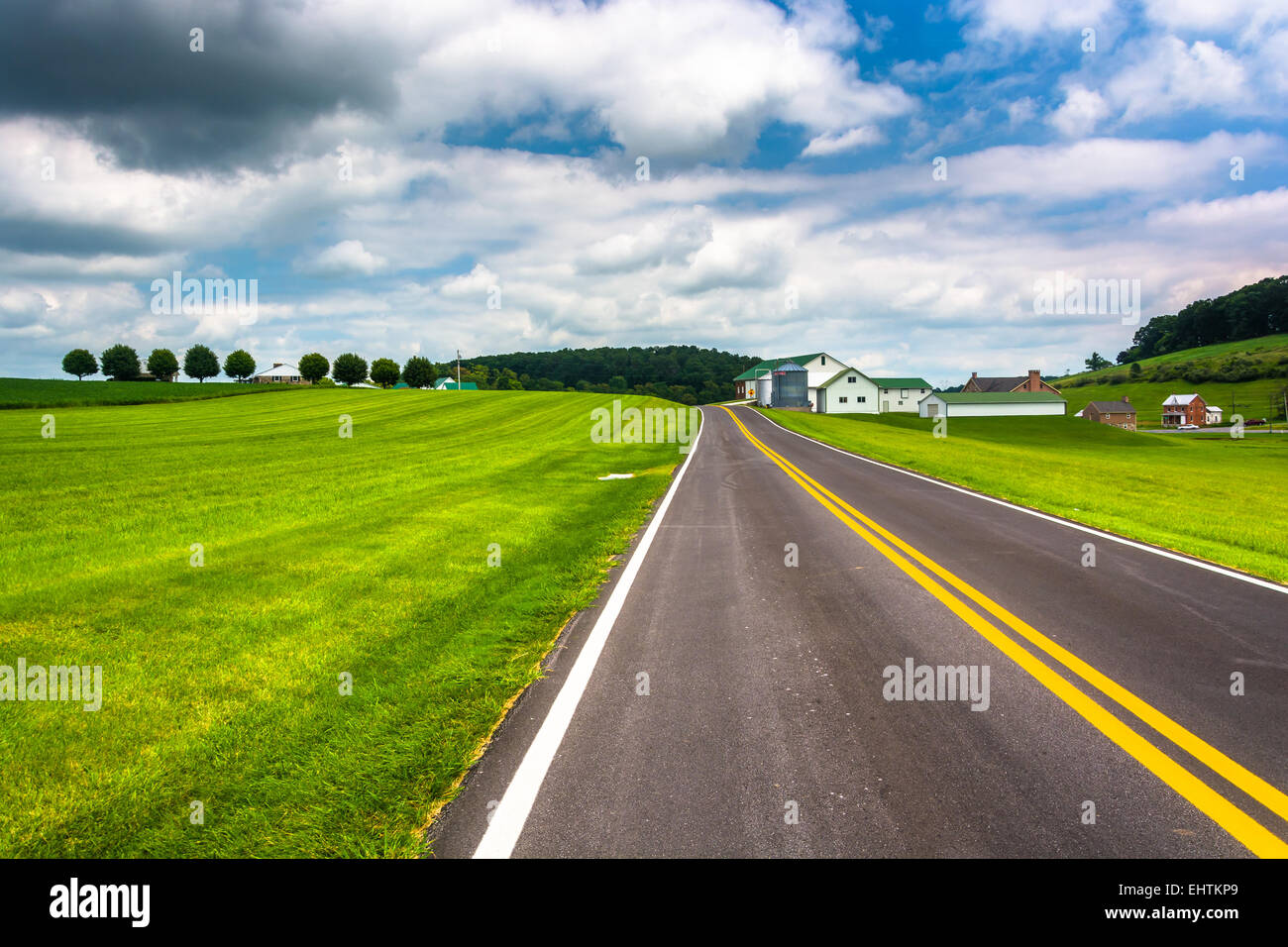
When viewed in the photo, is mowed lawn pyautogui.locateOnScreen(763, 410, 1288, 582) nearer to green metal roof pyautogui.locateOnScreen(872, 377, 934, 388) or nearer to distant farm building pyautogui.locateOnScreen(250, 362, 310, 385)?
green metal roof pyautogui.locateOnScreen(872, 377, 934, 388)

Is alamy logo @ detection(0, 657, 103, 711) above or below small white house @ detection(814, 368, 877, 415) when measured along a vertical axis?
below

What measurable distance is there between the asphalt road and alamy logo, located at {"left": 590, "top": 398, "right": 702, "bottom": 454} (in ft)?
70.7

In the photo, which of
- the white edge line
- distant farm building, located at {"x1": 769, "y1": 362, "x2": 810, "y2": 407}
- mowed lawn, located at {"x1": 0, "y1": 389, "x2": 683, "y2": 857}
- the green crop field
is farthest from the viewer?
the green crop field

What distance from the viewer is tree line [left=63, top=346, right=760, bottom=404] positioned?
9906 cm

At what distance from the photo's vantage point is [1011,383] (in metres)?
114

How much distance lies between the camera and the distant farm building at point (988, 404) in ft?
298

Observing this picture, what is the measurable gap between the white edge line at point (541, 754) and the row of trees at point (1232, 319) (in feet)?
667

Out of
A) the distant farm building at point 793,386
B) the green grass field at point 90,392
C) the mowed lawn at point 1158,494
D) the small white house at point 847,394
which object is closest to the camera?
the mowed lawn at point 1158,494

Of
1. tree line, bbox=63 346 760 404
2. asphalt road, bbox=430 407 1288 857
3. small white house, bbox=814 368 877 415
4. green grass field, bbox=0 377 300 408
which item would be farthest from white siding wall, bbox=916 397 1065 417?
asphalt road, bbox=430 407 1288 857

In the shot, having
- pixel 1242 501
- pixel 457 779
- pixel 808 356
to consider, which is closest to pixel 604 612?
pixel 457 779

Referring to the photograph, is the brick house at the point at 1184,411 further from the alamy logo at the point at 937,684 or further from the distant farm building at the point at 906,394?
the alamy logo at the point at 937,684
